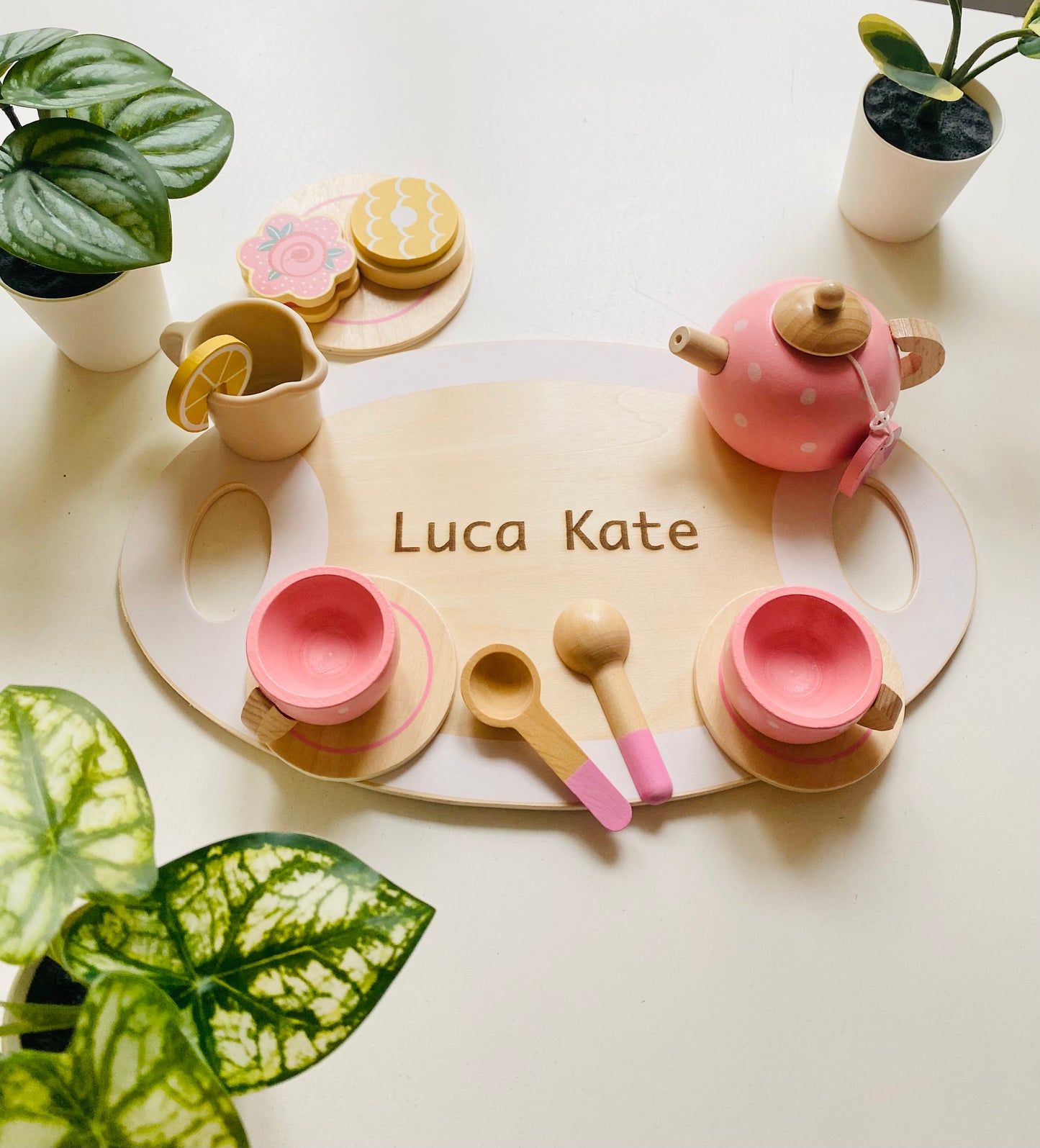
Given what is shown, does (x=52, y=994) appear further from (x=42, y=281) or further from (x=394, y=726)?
(x=42, y=281)

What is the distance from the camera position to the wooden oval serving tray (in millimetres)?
695

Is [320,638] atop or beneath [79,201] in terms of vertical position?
beneath

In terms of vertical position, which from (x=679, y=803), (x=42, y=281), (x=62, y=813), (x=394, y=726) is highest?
(x=42, y=281)

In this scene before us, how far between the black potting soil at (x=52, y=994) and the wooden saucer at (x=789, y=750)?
0.46 metres

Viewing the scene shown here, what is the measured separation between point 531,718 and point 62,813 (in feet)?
1.10

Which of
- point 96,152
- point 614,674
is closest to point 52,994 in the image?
point 614,674

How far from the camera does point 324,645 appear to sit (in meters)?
0.69

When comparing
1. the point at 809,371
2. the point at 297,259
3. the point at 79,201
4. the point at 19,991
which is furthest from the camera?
the point at 297,259

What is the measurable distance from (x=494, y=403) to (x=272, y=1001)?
1.81 feet

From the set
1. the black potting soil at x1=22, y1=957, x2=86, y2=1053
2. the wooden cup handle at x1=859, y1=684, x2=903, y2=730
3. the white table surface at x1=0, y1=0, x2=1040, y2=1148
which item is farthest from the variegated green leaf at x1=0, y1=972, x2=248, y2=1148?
the wooden cup handle at x1=859, y1=684, x2=903, y2=730

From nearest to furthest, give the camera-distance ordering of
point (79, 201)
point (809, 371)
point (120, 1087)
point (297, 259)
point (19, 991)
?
point (120, 1087)
point (19, 991)
point (79, 201)
point (809, 371)
point (297, 259)

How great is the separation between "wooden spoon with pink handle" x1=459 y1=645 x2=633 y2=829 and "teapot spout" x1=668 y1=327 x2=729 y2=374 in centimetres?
28

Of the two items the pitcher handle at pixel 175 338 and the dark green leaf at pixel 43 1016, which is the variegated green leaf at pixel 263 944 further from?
the pitcher handle at pixel 175 338

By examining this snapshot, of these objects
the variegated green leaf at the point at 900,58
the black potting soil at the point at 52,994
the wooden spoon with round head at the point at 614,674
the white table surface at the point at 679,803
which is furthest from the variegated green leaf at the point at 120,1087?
the variegated green leaf at the point at 900,58
